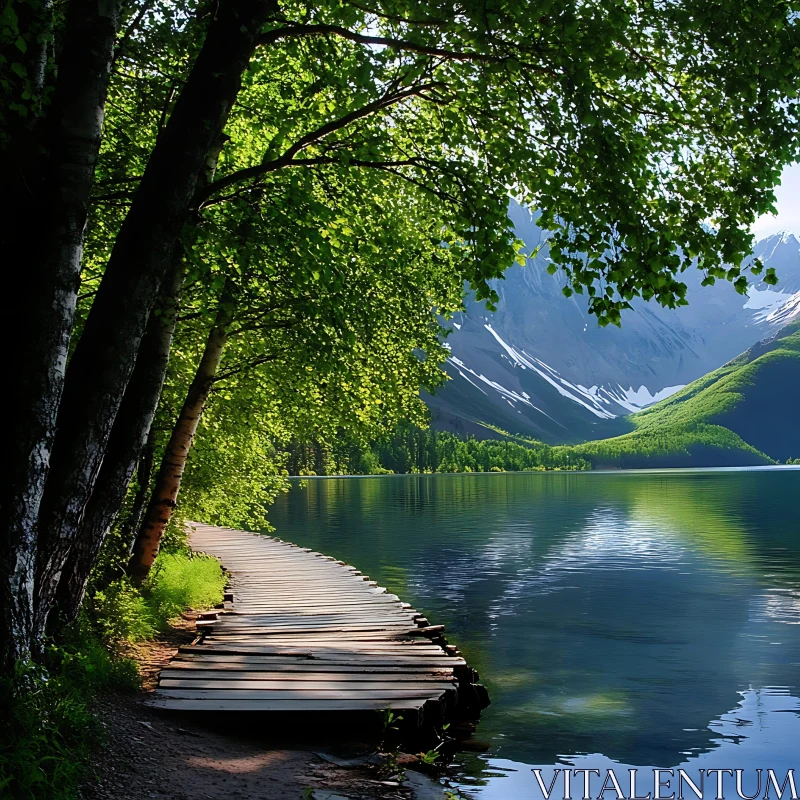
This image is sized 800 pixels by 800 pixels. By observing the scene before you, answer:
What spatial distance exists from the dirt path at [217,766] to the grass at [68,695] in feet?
0.95

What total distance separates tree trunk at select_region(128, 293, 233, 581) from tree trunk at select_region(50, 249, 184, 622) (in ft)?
15.1

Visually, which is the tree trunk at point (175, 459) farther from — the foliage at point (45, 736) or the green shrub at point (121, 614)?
the foliage at point (45, 736)

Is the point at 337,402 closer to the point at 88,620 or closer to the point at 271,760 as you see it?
the point at 88,620

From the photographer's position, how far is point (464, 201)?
9578 mm

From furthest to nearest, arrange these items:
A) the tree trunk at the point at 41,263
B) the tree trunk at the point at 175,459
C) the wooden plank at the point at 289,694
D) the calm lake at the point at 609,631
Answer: the tree trunk at the point at 175,459, the calm lake at the point at 609,631, the wooden plank at the point at 289,694, the tree trunk at the point at 41,263

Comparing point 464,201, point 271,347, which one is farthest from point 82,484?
point 271,347

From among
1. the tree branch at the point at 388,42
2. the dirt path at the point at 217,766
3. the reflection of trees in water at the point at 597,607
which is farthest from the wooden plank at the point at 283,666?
the tree branch at the point at 388,42

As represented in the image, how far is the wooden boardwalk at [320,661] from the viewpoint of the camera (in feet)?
36.9

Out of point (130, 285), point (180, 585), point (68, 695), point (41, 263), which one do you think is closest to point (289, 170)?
point (130, 285)

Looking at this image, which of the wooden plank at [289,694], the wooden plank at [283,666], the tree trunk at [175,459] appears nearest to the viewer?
the wooden plank at [289,694]

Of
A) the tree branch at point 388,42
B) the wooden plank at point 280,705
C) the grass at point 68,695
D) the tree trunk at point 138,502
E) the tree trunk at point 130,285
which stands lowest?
the wooden plank at point 280,705

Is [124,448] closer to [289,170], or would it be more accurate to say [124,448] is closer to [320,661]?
[289,170]

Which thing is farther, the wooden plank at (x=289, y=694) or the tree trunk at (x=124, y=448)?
the wooden plank at (x=289, y=694)

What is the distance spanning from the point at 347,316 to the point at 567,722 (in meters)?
9.36
